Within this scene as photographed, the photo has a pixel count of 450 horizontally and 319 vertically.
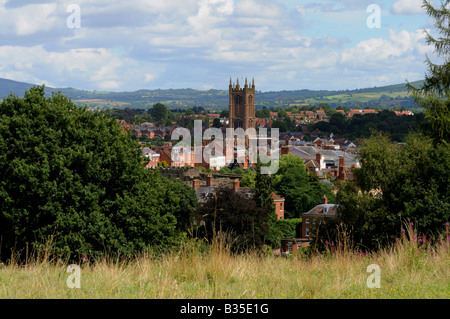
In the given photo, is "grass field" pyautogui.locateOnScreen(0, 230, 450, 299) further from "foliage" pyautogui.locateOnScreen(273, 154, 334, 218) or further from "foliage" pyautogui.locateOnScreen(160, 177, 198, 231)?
"foliage" pyautogui.locateOnScreen(273, 154, 334, 218)

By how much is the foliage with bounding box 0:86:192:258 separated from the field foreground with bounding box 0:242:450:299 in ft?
21.6

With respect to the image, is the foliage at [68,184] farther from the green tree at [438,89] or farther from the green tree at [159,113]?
the green tree at [159,113]

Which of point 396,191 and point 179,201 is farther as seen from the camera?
point 179,201

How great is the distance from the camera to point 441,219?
43.2 ft

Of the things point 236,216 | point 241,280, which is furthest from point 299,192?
point 241,280

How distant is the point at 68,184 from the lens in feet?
45.8

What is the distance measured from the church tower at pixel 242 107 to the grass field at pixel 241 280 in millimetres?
150982

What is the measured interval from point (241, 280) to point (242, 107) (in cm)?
15477

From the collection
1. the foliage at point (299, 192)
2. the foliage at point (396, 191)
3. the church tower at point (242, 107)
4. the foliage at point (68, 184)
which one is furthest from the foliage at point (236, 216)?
the church tower at point (242, 107)

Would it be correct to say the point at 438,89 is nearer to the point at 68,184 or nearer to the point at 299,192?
the point at 68,184

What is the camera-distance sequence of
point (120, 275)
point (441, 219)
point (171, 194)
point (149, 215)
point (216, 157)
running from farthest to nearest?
point (216, 157), point (171, 194), point (149, 215), point (441, 219), point (120, 275)

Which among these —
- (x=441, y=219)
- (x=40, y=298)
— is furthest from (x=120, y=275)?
(x=441, y=219)
